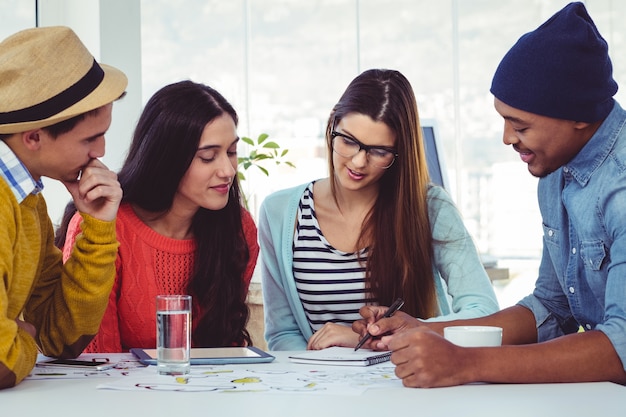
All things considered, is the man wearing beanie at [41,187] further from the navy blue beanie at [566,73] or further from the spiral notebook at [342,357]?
the navy blue beanie at [566,73]

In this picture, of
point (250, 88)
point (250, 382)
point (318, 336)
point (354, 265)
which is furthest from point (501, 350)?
point (250, 88)

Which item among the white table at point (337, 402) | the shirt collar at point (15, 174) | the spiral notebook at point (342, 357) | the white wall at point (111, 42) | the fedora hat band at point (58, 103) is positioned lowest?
the white table at point (337, 402)

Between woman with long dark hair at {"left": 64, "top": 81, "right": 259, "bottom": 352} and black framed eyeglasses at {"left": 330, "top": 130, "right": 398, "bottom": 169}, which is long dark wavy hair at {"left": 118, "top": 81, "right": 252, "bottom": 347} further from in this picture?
black framed eyeglasses at {"left": 330, "top": 130, "right": 398, "bottom": 169}

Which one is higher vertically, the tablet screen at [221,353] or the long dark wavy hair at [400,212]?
the long dark wavy hair at [400,212]

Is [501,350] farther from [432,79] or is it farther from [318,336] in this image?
[432,79]

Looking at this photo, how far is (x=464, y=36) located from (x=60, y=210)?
296cm

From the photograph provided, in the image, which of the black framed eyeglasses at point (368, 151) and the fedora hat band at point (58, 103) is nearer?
the fedora hat band at point (58, 103)

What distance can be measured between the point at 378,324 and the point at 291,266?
1.86 feet

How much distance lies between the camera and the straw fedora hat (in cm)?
150

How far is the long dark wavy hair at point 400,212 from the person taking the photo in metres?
2.27

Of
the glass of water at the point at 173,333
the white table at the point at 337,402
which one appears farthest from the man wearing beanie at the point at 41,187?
the glass of water at the point at 173,333

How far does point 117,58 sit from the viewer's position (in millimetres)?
4066

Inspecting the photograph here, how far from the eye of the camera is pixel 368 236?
2.38 metres

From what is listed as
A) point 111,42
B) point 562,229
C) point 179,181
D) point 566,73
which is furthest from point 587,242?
point 111,42
